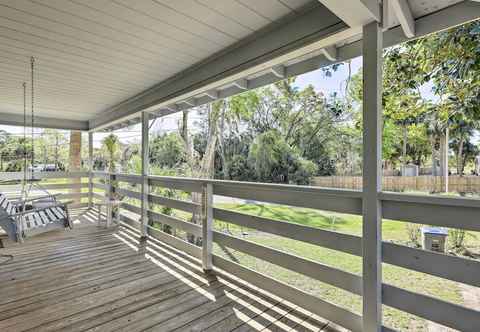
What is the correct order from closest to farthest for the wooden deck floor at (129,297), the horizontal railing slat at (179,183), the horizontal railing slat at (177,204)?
the wooden deck floor at (129,297), the horizontal railing slat at (179,183), the horizontal railing slat at (177,204)

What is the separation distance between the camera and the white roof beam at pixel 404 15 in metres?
1.45

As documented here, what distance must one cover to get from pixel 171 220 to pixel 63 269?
1.33m

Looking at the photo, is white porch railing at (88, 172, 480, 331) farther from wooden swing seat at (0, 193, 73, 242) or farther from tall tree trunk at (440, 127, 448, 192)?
tall tree trunk at (440, 127, 448, 192)

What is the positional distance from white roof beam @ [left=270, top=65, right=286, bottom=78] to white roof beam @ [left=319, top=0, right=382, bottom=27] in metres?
0.87

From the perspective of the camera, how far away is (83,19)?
2078mm

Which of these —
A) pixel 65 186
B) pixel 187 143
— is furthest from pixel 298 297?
pixel 187 143

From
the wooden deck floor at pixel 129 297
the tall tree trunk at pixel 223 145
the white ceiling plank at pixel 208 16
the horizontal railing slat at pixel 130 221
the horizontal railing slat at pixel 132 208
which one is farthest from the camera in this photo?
the tall tree trunk at pixel 223 145

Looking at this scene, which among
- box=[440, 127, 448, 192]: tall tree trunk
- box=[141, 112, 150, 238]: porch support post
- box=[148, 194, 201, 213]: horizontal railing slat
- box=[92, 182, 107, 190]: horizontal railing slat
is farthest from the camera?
box=[92, 182, 107, 190]: horizontal railing slat

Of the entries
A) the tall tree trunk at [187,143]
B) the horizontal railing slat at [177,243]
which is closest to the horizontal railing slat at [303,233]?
the horizontal railing slat at [177,243]

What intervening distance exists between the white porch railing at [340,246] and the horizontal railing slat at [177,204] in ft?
0.10

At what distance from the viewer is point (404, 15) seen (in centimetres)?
153

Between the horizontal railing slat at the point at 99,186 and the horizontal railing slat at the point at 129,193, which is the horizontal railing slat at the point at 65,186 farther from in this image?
the horizontal railing slat at the point at 129,193

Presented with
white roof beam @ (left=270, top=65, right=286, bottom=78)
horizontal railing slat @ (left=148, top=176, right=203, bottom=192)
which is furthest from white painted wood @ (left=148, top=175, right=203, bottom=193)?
white roof beam @ (left=270, top=65, right=286, bottom=78)

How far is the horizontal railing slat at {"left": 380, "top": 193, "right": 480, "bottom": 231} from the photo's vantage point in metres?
1.36
